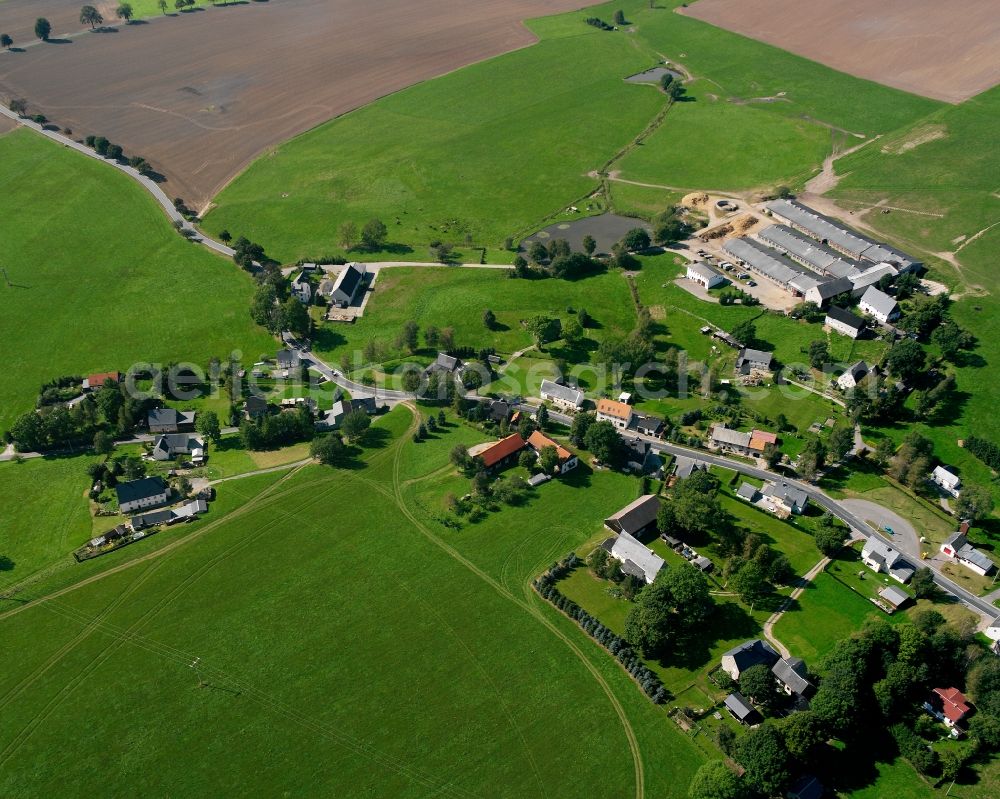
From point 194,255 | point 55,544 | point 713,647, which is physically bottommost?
point 713,647

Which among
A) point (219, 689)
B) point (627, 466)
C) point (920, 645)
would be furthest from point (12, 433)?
point (920, 645)

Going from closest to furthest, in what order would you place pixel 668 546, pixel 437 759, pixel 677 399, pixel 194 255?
pixel 437 759
pixel 668 546
pixel 677 399
pixel 194 255

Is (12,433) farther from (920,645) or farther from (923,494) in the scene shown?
(923,494)

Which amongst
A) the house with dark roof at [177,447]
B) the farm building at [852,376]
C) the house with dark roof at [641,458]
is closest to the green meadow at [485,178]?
the house with dark roof at [177,447]

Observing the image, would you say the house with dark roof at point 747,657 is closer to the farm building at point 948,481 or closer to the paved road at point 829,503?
the paved road at point 829,503

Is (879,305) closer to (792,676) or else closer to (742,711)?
(792,676)

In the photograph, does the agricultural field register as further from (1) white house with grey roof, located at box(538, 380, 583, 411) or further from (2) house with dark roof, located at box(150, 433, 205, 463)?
(1) white house with grey roof, located at box(538, 380, 583, 411)

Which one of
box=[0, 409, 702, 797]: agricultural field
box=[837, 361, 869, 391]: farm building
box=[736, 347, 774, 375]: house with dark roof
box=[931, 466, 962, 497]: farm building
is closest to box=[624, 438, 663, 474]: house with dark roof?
box=[0, 409, 702, 797]: agricultural field
